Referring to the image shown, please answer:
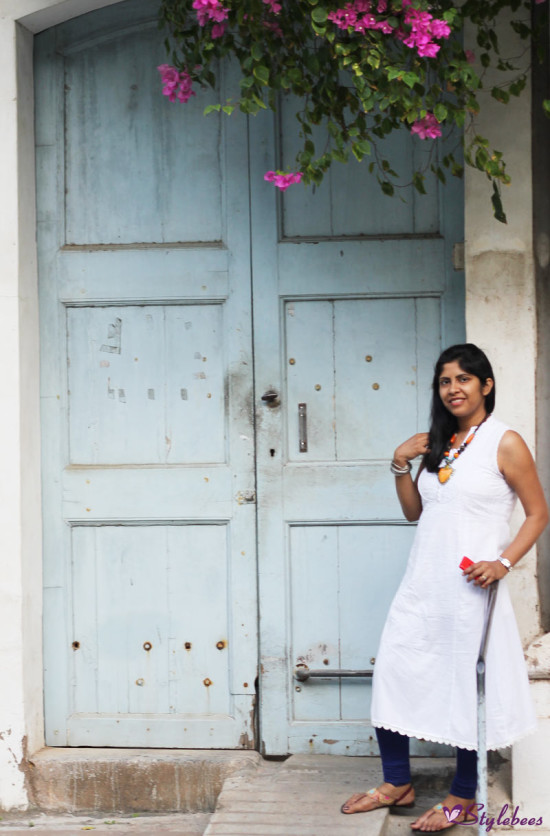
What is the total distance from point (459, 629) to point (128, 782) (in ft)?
4.70

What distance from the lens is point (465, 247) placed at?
3.28 meters

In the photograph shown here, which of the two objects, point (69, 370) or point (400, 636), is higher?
point (69, 370)

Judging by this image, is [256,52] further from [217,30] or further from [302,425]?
[302,425]

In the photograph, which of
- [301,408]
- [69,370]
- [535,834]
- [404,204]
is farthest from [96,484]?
[535,834]

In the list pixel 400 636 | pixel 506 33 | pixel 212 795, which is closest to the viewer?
pixel 400 636

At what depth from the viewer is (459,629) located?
9.46 feet

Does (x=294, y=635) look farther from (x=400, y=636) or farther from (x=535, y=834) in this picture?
(x=535, y=834)

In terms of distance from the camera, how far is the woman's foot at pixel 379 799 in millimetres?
3062

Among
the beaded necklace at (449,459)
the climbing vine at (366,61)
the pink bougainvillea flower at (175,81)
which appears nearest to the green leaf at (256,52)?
the climbing vine at (366,61)

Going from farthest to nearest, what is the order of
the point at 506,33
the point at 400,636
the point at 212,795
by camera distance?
the point at 212,795 → the point at 506,33 → the point at 400,636

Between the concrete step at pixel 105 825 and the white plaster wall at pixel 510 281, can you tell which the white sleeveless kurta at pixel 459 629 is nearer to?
the white plaster wall at pixel 510 281

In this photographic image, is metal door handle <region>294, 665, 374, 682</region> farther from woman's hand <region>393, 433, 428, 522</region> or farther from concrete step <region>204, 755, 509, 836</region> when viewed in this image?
woman's hand <region>393, 433, 428, 522</region>

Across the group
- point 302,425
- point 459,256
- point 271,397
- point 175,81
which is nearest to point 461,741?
point 302,425

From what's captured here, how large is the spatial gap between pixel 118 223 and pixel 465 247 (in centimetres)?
128
